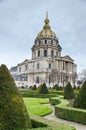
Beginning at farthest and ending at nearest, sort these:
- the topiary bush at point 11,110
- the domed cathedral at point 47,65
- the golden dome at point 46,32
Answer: the golden dome at point 46,32
the domed cathedral at point 47,65
the topiary bush at point 11,110

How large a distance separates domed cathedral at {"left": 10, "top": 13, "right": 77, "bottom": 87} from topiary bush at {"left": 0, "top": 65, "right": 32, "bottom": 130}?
94.3 m

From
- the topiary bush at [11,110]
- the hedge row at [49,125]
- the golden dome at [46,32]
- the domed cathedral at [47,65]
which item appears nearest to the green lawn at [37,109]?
the hedge row at [49,125]

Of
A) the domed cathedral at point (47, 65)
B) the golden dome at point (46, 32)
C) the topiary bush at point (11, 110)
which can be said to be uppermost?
the golden dome at point (46, 32)

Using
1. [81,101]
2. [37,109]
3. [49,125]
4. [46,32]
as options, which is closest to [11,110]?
[49,125]

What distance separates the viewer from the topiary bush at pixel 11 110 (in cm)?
891

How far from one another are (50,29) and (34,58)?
13839mm

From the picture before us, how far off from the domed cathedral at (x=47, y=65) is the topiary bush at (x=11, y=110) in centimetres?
9426

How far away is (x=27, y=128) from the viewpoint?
358 inches

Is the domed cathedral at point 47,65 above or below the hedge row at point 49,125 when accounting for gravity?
above

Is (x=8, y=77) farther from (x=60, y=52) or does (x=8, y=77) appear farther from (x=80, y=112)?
(x=60, y=52)

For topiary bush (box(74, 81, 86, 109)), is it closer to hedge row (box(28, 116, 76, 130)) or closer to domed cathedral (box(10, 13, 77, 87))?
hedge row (box(28, 116, 76, 130))

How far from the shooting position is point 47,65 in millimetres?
107500

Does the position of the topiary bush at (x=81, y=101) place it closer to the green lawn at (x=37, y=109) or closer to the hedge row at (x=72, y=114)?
the hedge row at (x=72, y=114)

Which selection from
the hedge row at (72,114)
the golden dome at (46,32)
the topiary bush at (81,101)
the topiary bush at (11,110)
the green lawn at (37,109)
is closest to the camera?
the topiary bush at (11,110)
